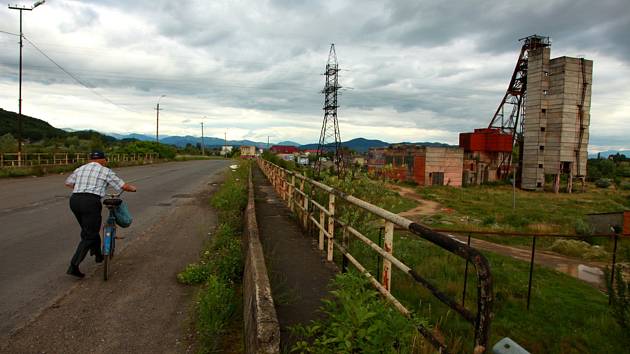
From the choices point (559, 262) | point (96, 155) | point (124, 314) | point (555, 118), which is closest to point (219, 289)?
point (124, 314)

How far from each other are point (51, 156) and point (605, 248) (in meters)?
37.3

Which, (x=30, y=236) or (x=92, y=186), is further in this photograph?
(x=30, y=236)

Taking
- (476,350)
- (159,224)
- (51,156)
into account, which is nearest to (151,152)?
(51,156)

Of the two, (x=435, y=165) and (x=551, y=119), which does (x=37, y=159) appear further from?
(x=551, y=119)

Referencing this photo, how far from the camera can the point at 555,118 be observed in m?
52.7

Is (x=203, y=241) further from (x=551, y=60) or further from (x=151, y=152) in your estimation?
(x=551, y=60)

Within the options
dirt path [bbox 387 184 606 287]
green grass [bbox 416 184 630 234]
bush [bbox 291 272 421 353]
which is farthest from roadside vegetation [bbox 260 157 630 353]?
green grass [bbox 416 184 630 234]

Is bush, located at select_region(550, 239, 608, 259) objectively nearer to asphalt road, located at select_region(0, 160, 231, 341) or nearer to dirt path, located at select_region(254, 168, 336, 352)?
dirt path, located at select_region(254, 168, 336, 352)

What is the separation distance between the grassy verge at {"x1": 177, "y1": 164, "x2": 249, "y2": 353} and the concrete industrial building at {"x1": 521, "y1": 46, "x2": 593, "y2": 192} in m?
54.0

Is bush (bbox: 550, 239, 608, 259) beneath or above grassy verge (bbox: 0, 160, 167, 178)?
beneath

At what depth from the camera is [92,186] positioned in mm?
6031

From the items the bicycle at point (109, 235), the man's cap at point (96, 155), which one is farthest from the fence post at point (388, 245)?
the man's cap at point (96, 155)

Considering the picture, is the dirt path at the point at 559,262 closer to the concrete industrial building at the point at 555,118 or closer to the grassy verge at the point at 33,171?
the grassy verge at the point at 33,171

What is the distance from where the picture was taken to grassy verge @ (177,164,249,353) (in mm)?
4098
